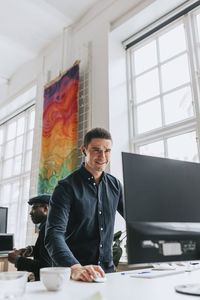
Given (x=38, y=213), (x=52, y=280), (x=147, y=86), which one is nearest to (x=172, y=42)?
→ (x=147, y=86)

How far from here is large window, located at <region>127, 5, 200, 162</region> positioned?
2.71 metres

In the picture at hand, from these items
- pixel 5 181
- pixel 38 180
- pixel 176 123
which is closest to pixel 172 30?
pixel 176 123

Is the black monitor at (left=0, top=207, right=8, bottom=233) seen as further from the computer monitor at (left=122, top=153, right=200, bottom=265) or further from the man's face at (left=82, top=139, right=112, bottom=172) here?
the computer monitor at (left=122, top=153, right=200, bottom=265)

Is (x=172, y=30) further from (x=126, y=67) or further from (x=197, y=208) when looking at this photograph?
(x=197, y=208)

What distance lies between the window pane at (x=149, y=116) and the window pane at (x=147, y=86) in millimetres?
105

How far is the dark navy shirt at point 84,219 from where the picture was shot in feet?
4.11

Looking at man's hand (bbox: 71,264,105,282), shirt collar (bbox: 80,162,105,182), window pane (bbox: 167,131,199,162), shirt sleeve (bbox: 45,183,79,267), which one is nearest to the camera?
man's hand (bbox: 71,264,105,282)

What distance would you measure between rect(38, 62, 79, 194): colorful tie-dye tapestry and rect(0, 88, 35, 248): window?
1194 millimetres

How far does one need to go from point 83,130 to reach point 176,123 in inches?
44.4

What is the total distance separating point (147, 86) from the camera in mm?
3250

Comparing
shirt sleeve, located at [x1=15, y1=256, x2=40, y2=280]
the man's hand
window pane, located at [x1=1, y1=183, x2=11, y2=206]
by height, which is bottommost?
shirt sleeve, located at [x1=15, y1=256, x2=40, y2=280]

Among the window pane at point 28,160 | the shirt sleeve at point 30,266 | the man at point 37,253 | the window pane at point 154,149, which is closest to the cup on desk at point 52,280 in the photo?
the man at point 37,253

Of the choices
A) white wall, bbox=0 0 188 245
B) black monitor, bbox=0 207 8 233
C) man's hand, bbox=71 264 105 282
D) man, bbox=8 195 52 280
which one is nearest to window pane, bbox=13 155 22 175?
white wall, bbox=0 0 188 245

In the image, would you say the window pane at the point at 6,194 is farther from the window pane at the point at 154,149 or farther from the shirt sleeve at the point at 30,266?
the shirt sleeve at the point at 30,266
